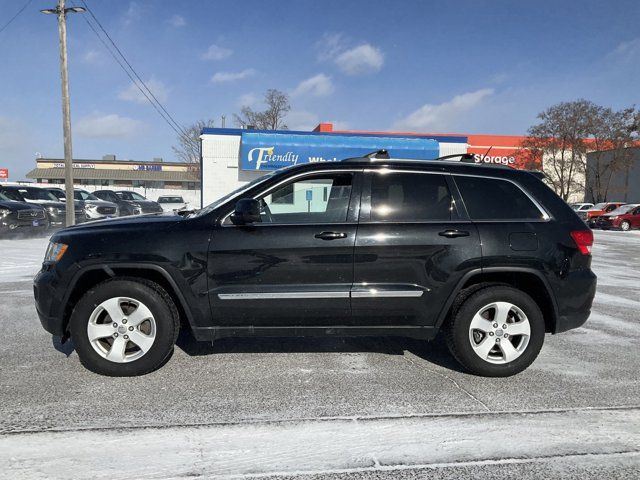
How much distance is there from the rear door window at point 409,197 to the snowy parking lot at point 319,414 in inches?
53.6

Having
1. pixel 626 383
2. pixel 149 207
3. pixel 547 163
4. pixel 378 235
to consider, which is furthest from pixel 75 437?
pixel 547 163

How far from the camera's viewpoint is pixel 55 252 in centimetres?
391

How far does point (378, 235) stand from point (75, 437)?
2550 millimetres

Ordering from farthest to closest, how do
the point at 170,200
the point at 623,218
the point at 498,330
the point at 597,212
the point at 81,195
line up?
the point at 170,200, the point at 597,212, the point at 623,218, the point at 81,195, the point at 498,330

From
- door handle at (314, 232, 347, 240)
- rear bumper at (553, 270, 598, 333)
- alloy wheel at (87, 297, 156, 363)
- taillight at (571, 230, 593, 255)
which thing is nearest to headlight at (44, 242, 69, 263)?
alloy wheel at (87, 297, 156, 363)

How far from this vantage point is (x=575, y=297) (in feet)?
13.0

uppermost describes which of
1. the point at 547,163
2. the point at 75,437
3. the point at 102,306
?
the point at 547,163

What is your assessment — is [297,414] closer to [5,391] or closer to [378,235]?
[378,235]

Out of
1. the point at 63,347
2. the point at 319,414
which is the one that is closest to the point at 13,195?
the point at 63,347

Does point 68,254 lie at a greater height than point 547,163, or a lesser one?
lesser

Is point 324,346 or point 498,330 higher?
point 498,330

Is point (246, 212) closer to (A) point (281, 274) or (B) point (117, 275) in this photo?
(A) point (281, 274)

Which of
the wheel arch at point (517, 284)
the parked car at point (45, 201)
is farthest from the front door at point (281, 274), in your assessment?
the parked car at point (45, 201)

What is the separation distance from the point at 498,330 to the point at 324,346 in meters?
1.70
